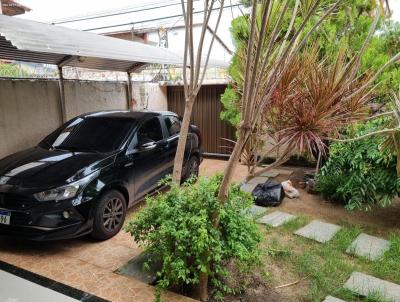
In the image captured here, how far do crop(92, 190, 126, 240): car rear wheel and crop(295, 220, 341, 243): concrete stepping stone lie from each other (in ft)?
7.82

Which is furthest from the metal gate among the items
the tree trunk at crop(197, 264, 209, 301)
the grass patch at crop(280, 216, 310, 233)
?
the tree trunk at crop(197, 264, 209, 301)

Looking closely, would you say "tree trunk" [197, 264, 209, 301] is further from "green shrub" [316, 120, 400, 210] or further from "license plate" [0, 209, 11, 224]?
"green shrub" [316, 120, 400, 210]

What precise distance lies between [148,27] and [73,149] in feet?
31.0

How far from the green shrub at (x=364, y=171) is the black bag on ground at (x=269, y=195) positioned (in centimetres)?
81

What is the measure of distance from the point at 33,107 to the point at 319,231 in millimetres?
5650

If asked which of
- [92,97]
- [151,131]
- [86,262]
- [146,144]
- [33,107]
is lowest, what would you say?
[86,262]

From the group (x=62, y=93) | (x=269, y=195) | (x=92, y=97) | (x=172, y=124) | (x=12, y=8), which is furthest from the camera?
(x=12, y=8)

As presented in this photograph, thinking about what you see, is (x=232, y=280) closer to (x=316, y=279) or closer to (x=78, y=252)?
(x=316, y=279)

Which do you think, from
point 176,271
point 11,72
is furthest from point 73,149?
point 11,72

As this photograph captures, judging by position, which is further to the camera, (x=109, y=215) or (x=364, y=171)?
(x=364, y=171)

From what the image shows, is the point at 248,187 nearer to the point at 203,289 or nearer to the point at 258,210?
the point at 258,210

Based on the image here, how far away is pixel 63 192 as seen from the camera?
3.37 m

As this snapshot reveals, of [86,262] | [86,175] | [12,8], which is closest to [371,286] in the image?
[86,262]

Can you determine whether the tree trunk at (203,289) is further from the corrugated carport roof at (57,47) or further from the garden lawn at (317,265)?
the corrugated carport roof at (57,47)
